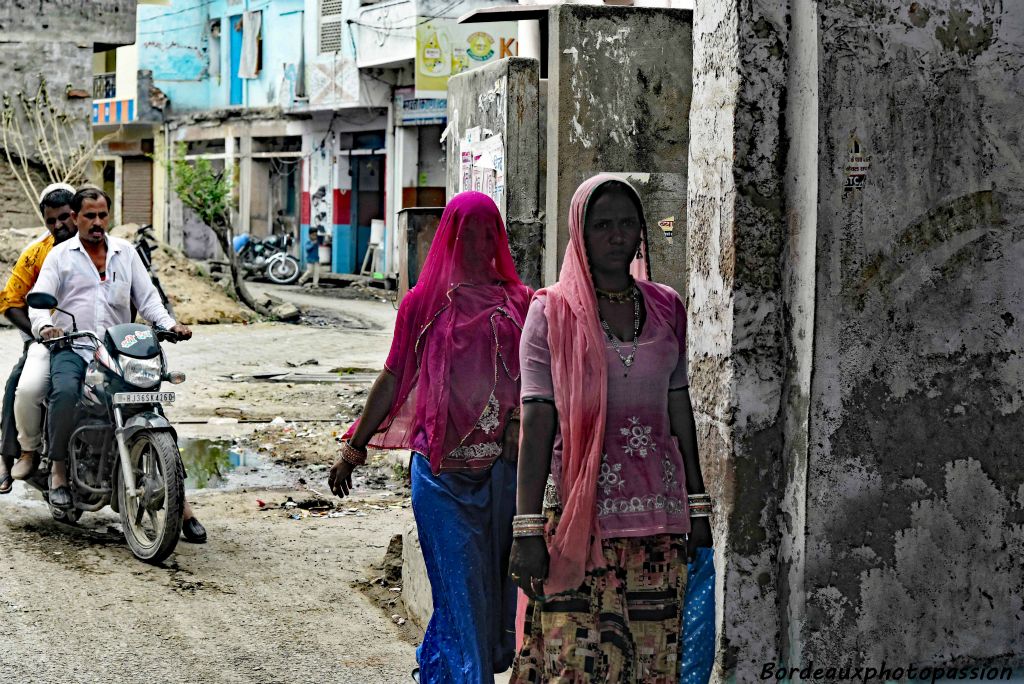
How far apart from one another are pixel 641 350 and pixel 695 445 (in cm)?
29

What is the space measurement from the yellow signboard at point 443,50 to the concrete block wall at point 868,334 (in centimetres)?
2196

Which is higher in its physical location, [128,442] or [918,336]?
[918,336]

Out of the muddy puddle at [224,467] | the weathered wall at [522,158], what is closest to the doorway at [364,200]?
the muddy puddle at [224,467]

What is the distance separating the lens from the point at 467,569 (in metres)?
4.21

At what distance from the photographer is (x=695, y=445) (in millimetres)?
3414

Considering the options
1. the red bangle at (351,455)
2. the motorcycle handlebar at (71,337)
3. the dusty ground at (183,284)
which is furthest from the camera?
the dusty ground at (183,284)

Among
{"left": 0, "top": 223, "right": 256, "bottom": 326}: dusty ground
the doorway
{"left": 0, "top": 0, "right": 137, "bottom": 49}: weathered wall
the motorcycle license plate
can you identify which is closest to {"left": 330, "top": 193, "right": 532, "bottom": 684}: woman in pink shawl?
the motorcycle license plate

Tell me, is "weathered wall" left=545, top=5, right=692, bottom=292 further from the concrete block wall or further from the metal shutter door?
the metal shutter door

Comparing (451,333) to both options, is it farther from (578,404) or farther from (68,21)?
(68,21)

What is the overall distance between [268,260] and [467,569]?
1023 inches

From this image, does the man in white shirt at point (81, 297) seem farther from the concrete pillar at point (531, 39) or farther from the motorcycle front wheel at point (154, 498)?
the concrete pillar at point (531, 39)

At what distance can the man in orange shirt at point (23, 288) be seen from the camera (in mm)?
7078

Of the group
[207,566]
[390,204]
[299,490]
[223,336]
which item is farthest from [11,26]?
[207,566]

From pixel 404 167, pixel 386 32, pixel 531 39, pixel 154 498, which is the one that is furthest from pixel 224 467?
pixel 386 32
